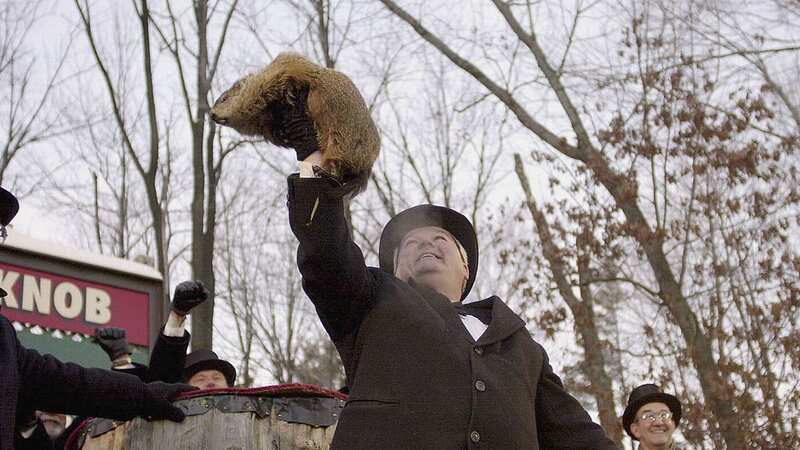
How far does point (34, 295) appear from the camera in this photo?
7797 mm

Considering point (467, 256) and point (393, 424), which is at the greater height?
point (467, 256)

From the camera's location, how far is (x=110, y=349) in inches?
205

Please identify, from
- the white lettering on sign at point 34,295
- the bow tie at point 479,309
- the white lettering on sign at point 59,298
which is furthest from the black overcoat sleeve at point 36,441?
the white lettering on sign at point 34,295

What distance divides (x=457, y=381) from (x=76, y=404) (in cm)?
134

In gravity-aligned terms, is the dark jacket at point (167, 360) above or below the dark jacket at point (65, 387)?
above

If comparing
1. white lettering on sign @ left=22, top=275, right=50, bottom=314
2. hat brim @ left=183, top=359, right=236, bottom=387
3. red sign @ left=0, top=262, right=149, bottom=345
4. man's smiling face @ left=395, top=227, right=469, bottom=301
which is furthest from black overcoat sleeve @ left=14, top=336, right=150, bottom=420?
white lettering on sign @ left=22, top=275, right=50, bottom=314

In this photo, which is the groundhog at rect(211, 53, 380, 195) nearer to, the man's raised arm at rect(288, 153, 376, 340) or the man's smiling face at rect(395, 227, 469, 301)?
the man's raised arm at rect(288, 153, 376, 340)

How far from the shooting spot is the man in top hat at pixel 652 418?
5.51 m

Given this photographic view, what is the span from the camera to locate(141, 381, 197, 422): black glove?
344 centimetres

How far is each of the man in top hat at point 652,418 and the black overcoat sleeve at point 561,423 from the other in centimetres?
254

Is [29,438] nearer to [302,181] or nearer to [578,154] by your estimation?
[302,181]

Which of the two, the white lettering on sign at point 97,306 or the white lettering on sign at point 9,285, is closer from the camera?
the white lettering on sign at point 9,285

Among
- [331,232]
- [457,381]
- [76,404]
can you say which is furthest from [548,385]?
[76,404]

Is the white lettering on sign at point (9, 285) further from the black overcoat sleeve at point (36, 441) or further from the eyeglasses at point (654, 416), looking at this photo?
the eyeglasses at point (654, 416)
